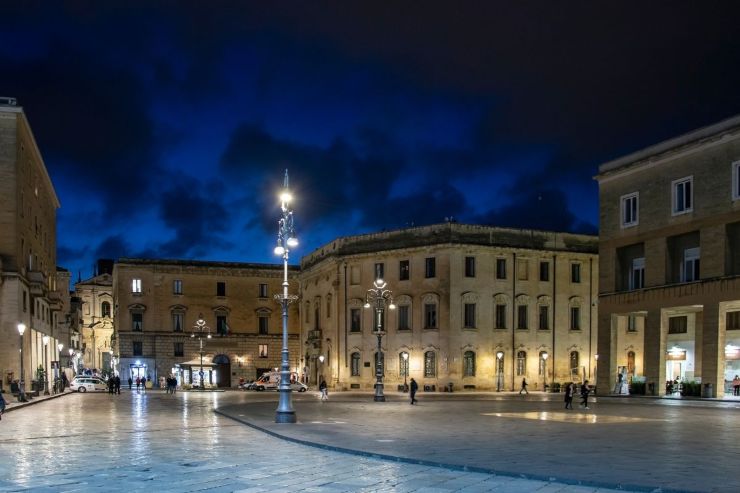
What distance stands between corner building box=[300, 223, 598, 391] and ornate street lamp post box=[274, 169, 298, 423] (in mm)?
35140

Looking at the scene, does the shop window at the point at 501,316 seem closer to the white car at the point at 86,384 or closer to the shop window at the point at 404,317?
the shop window at the point at 404,317

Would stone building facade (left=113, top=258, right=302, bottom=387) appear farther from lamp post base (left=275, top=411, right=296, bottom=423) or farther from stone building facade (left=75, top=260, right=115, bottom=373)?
lamp post base (left=275, top=411, right=296, bottom=423)

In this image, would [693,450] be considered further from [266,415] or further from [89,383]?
[89,383]

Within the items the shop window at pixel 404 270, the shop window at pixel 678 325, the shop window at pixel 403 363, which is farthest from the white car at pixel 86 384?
the shop window at pixel 678 325

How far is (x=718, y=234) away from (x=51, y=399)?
131 ft

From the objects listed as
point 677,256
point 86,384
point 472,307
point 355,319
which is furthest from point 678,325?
point 86,384

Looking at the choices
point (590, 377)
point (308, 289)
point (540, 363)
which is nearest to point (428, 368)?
point (540, 363)

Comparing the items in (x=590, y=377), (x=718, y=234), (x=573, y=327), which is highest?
(x=718, y=234)

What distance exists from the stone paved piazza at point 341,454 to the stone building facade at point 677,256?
569 inches

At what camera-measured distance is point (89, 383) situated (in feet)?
207

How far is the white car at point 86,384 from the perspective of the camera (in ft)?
205

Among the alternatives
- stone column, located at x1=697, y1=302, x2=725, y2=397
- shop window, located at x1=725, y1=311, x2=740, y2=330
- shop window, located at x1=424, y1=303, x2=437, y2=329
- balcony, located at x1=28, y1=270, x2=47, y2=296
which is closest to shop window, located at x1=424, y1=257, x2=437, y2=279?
shop window, located at x1=424, y1=303, x2=437, y2=329

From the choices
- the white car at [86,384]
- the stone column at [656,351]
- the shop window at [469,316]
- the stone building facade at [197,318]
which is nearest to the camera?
the stone column at [656,351]

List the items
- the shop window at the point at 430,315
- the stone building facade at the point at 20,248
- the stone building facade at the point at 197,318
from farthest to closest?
the stone building facade at the point at 197,318 < the shop window at the point at 430,315 < the stone building facade at the point at 20,248
